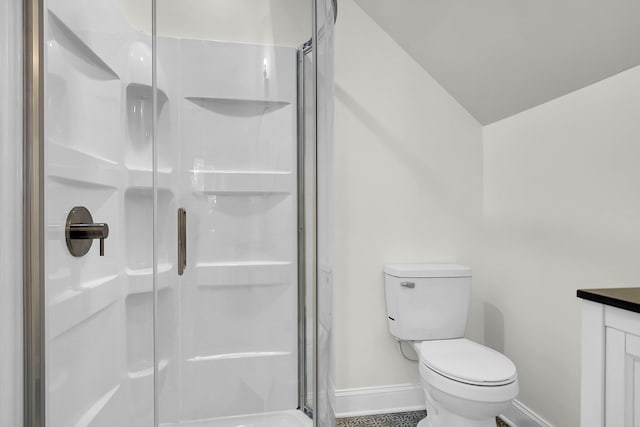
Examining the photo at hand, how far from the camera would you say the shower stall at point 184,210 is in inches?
34.9

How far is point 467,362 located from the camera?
1561 mm

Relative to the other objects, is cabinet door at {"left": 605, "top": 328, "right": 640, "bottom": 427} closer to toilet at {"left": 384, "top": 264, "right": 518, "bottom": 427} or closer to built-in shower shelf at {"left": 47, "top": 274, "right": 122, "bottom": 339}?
toilet at {"left": 384, "top": 264, "right": 518, "bottom": 427}

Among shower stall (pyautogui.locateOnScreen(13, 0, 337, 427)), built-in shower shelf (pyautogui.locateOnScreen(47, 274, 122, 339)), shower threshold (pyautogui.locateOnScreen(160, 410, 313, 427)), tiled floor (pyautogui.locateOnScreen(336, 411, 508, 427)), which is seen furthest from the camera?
tiled floor (pyautogui.locateOnScreen(336, 411, 508, 427))

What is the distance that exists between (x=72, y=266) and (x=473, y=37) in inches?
71.5

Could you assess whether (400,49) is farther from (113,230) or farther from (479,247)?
(113,230)

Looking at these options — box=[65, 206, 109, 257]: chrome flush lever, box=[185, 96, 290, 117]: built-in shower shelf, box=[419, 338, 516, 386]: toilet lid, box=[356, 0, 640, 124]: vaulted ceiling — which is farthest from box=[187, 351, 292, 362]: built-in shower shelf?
box=[356, 0, 640, 124]: vaulted ceiling

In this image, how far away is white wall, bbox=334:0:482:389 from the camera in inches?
80.0

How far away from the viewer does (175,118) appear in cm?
96

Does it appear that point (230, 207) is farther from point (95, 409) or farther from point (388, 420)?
point (388, 420)

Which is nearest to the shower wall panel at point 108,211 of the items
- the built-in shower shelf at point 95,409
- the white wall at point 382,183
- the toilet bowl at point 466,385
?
the built-in shower shelf at point 95,409

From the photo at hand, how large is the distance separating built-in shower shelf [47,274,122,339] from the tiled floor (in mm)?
1406

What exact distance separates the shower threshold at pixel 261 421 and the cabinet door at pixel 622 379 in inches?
30.1

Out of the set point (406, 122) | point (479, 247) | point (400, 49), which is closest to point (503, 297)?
point (479, 247)

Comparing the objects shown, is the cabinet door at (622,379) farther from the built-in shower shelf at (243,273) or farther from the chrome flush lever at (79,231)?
the chrome flush lever at (79,231)
